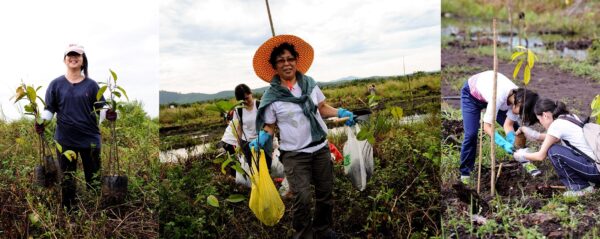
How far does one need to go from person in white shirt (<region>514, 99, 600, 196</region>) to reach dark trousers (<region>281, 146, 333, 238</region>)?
1351 mm

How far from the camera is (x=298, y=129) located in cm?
324

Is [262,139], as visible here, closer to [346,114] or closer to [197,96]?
[346,114]

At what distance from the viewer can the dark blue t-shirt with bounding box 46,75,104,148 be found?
4020mm

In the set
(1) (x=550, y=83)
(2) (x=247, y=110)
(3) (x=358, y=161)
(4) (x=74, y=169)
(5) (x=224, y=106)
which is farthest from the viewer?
(1) (x=550, y=83)

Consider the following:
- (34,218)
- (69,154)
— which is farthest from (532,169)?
(34,218)

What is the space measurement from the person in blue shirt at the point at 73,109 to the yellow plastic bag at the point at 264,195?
1378 millimetres

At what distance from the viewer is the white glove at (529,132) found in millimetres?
3889

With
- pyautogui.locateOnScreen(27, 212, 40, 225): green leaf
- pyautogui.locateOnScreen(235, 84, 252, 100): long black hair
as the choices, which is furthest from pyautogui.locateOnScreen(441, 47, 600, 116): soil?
pyautogui.locateOnScreen(27, 212, 40, 225): green leaf

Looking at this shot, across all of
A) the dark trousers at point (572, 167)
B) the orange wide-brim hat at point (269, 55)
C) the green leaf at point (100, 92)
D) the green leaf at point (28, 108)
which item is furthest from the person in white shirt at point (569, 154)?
the green leaf at point (28, 108)

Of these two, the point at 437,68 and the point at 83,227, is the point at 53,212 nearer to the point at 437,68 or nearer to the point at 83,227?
the point at 83,227

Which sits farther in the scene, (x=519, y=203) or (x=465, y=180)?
(x=465, y=180)

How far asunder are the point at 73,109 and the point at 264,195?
5.17 feet

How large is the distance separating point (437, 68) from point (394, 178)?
0.80 metres

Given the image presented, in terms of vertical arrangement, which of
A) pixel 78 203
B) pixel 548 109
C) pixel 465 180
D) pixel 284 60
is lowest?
pixel 78 203
